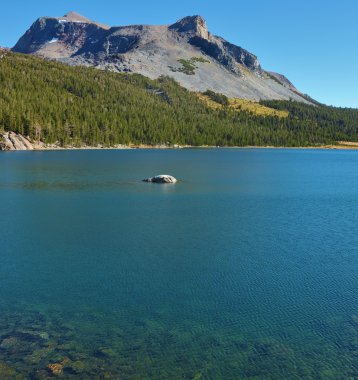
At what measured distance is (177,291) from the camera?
2970 cm

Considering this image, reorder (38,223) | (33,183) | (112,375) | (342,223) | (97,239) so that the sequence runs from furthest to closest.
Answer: (33,183) → (342,223) → (38,223) → (97,239) → (112,375)

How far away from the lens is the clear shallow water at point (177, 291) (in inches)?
805

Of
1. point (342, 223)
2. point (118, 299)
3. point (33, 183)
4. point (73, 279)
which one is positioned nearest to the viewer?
point (118, 299)

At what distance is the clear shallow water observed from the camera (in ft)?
67.1

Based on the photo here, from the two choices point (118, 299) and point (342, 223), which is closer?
point (118, 299)

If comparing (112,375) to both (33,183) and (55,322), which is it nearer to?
(55,322)

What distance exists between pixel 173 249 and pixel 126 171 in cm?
8062

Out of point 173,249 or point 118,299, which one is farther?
point 173,249

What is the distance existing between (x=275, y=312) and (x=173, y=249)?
1614cm

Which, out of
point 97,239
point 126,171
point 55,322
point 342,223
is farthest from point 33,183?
point 55,322

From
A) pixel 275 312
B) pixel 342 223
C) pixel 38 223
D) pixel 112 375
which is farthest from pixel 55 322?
pixel 342 223

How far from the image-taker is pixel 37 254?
38625mm

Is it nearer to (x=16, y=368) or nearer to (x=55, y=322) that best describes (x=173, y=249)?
(x=55, y=322)

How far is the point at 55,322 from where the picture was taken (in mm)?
24328
